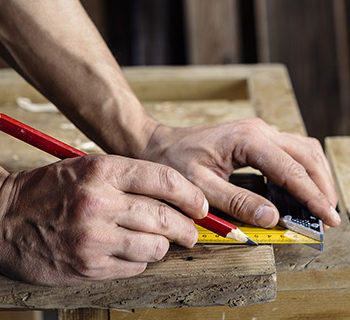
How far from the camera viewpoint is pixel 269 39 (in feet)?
13.1

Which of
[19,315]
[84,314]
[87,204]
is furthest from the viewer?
[19,315]

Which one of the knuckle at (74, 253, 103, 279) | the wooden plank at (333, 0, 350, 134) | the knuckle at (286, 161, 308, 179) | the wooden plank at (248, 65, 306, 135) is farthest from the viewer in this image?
the wooden plank at (333, 0, 350, 134)

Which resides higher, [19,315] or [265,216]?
[265,216]

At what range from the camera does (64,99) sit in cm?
129

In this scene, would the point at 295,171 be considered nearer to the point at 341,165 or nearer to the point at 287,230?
the point at 287,230

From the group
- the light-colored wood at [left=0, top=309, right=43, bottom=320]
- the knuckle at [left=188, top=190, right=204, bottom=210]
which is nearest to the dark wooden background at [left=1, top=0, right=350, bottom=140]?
the light-colored wood at [left=0, top=309, right=43, bottom=320]

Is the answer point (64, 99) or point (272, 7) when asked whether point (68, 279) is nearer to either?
point (64, 99)

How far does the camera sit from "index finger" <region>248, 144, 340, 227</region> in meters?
1.06

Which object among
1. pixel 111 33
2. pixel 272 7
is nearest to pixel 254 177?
pixel 272 7

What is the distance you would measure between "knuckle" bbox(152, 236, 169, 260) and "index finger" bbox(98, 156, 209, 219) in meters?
0.07

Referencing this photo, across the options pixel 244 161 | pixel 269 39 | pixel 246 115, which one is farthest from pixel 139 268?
pixel 269 39

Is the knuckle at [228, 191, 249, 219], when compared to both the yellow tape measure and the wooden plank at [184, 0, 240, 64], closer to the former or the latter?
the yellow tape measure

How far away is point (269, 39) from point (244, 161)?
305 centimetres

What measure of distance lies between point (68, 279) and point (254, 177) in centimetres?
49
